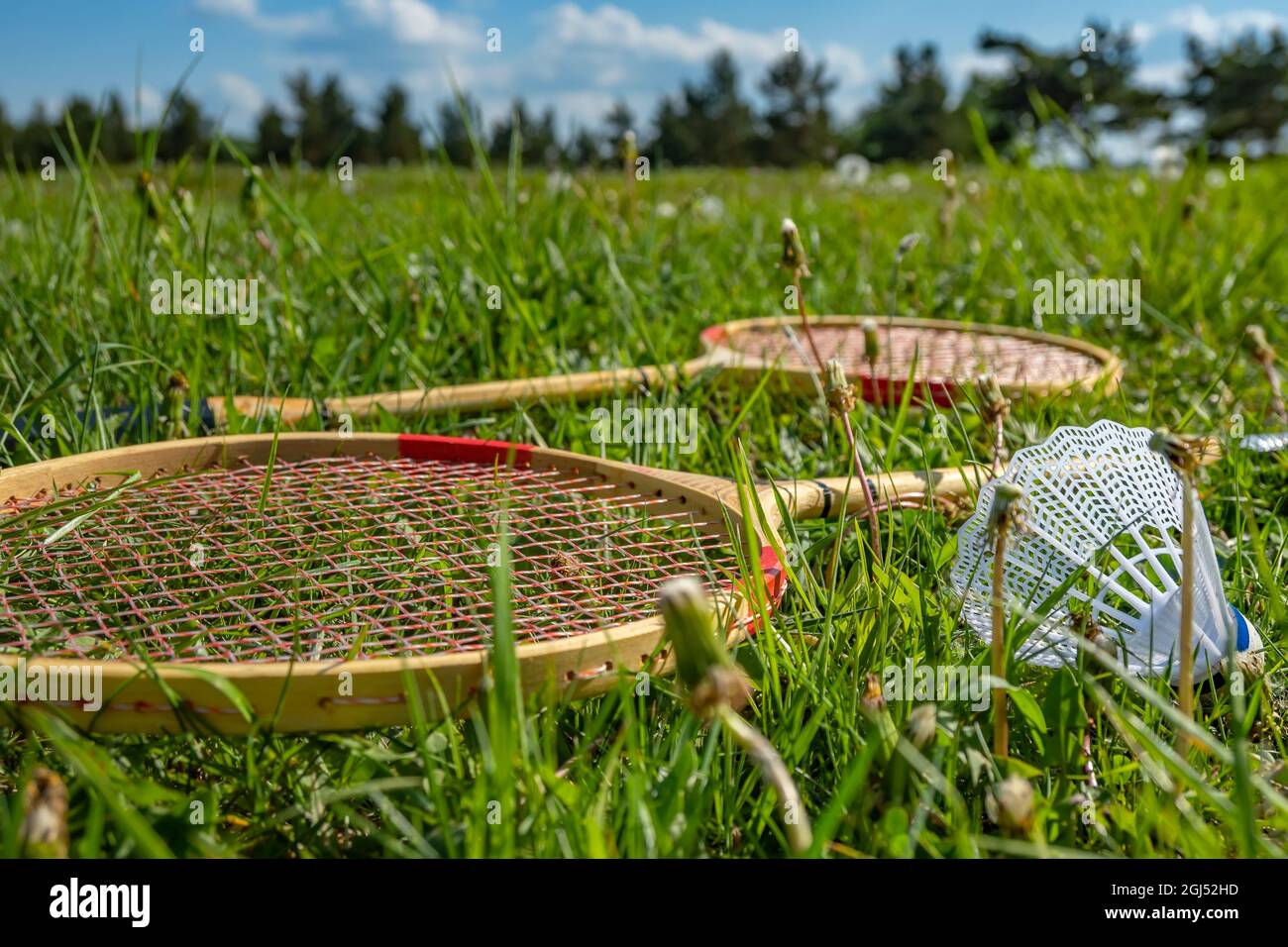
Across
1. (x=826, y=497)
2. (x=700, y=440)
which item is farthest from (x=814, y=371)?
(x=826, y=497)

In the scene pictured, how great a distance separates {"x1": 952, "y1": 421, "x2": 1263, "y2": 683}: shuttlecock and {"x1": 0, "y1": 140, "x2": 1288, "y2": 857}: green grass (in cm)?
7

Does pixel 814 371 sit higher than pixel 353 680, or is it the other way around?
pixel 814 371

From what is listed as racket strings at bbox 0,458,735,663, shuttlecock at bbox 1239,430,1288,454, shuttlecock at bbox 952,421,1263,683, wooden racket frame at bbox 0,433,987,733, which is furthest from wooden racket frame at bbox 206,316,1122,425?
wooden racket frame at bbox 0,433,987,733

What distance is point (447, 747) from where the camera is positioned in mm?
1606

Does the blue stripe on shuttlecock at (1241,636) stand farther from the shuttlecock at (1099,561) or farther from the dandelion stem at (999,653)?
the dandelion stem at (999,653)

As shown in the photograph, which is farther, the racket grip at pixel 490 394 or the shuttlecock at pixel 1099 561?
the racket grip at pixel 490 394

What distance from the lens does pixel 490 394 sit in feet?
9.92

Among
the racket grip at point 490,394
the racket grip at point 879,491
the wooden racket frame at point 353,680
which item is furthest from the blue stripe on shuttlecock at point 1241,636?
the racket grip at point 490,394

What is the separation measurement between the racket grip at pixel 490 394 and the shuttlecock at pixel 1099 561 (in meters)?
1.25

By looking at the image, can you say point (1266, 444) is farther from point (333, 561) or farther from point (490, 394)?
point (333, 561)

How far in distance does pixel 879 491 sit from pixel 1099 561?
476 millimetres

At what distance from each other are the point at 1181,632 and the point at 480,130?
2.99 metres

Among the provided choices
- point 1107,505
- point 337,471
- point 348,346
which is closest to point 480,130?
point 348,346

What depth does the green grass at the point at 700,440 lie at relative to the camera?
1.38 metres
